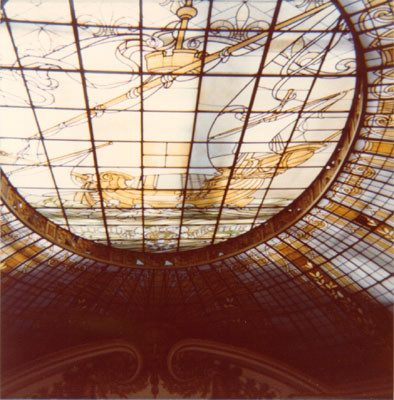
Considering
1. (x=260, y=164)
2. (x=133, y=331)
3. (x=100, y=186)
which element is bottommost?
(x=133, y=331)

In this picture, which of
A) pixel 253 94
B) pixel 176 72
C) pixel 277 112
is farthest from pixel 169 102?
pixel 277 112

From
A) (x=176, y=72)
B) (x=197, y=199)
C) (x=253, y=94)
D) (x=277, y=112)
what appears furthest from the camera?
(x=197, y=199)

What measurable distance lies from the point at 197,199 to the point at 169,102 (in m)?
4.27

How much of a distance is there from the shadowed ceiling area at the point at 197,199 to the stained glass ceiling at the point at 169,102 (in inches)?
1.5

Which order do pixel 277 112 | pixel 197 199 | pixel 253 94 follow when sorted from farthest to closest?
pixel 197 199
pixel 277 112
pixel 253 94

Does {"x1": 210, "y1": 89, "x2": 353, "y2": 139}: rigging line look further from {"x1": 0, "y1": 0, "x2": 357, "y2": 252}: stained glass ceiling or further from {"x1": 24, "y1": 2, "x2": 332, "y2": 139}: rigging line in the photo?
{"x1": 24, "y1": 2, "x2": 332, "y2": 139}: rigging line

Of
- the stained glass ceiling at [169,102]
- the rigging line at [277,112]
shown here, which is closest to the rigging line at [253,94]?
the stained glass ceiling at [169,102]

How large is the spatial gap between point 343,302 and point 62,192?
1113 centimetres

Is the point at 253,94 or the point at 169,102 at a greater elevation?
the point at 253,94

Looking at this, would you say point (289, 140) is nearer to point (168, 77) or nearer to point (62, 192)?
point (168, 77)

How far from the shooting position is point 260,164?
11.4 m

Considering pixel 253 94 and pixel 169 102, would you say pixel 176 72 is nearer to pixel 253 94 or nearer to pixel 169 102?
pixel 169 102

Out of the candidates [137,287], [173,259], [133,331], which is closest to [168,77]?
[173,259]

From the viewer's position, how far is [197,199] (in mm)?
12898
